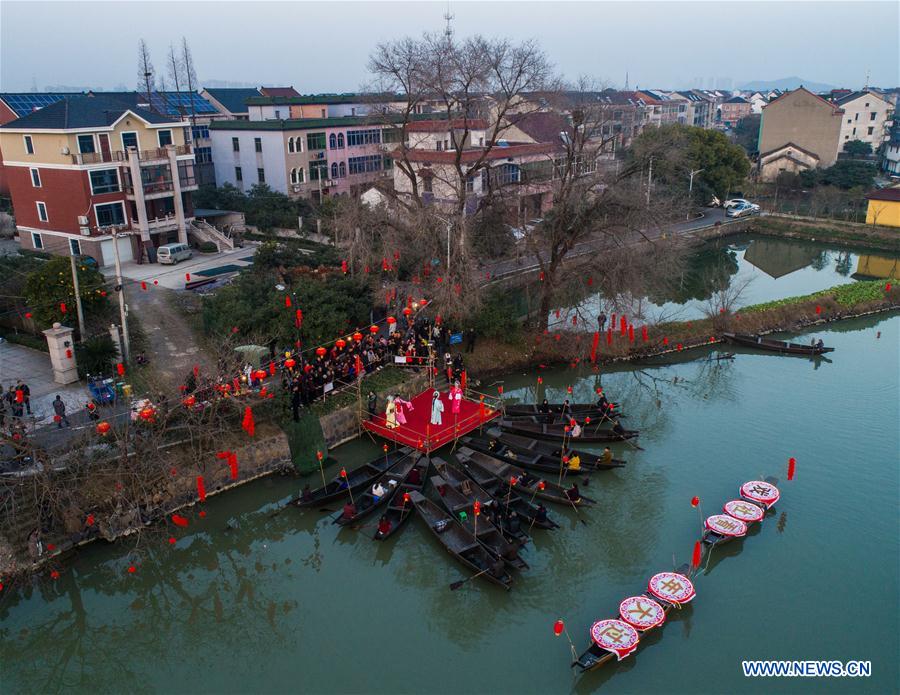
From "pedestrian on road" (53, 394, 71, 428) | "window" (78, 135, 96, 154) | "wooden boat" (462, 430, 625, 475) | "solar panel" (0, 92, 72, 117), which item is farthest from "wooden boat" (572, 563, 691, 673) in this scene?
"solar panel" (0, 92, 72, 117)

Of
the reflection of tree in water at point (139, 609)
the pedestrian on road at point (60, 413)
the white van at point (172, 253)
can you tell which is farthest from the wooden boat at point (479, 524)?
the white van at point (172, 253)

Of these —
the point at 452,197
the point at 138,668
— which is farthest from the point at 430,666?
the point at 452,197

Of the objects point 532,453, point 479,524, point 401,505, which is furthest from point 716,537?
point 401,505

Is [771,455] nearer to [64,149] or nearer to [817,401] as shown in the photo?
[817,401]

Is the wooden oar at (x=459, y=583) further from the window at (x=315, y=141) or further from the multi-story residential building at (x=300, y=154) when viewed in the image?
the window at (x=315, y=141)

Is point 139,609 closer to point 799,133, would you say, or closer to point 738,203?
point 738,203

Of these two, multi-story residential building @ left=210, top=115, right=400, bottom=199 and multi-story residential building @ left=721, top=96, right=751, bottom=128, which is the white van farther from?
multi-story residential building @ left=721, top=96, right=751, bottom=128
